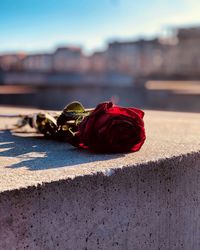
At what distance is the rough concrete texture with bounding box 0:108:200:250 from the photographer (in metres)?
1.28

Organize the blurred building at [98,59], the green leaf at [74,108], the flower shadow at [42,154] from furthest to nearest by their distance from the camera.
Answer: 1. the blurred building at [98,59]
2. the green leaf at [74,108]
3. the flower shadow at [42,154]

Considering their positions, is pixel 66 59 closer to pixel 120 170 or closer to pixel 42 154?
pixel 42 154

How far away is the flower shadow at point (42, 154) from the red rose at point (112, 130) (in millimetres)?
47

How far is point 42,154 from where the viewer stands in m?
1.77

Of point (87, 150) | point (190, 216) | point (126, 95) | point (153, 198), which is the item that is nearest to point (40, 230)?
point (153, 198)

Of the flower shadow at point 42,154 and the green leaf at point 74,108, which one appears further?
the green leaf at point 74,108

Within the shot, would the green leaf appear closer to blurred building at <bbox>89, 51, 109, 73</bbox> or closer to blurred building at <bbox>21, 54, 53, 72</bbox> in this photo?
blurred building at <bbox>21, 54, 53, 72</bbox>

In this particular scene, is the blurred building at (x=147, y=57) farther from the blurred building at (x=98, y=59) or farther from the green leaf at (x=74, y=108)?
the green leaf at (x=74, y=108)

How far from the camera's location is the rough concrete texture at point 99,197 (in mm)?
1277

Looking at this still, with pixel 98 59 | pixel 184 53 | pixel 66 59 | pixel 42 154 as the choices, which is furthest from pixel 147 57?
pixel 42 154

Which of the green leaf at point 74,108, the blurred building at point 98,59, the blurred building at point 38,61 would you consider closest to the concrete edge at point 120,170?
the green leaf at point 74,108

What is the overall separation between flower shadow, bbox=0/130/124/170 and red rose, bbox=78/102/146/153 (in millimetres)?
47

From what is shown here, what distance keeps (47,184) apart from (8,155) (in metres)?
0.51

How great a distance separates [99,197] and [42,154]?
42 centimetres
